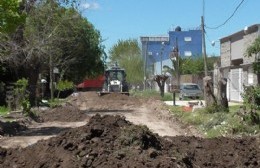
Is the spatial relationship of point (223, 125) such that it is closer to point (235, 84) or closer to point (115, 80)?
point (235, 84)

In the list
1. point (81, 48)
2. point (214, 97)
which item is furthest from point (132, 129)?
point (81, 48)

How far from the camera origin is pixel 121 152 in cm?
1103

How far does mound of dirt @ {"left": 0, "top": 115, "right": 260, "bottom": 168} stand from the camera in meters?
10.7

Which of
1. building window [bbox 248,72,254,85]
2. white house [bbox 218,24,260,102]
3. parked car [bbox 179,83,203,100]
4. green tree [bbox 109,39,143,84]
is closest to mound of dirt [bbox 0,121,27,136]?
white house [bbox 218,24,260,102]

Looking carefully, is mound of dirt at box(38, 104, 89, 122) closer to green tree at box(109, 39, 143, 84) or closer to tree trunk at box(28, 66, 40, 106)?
tree trunk at box(28, 66, 40, 106)

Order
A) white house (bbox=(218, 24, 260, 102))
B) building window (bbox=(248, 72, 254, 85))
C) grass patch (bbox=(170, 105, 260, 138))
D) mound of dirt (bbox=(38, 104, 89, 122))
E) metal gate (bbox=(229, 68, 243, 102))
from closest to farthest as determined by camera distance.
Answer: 1. grass patch (bbox=(170, 105, 260, 138))
2. mound of dirt (bbox=(38, 104, 89, 122))
3. building window (bbox=(248, 72, 254, 85))
4. white house (bbox=(218, 24, 260, 102))
5. metal gate (bbox=(229, 68, 243, 102))

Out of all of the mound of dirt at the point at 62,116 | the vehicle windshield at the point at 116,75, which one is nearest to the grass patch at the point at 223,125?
the mound of dirt at the point at 62,116

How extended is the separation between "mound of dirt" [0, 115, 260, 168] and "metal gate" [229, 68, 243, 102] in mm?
26959

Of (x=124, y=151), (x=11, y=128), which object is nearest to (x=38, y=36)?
(x=11, y=128)

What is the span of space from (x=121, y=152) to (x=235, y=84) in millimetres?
32574

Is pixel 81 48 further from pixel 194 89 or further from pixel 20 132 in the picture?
pixel 20 132

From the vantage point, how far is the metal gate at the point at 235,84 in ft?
134

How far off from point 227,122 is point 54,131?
22.4 ft

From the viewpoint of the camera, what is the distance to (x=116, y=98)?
49.3 meters
